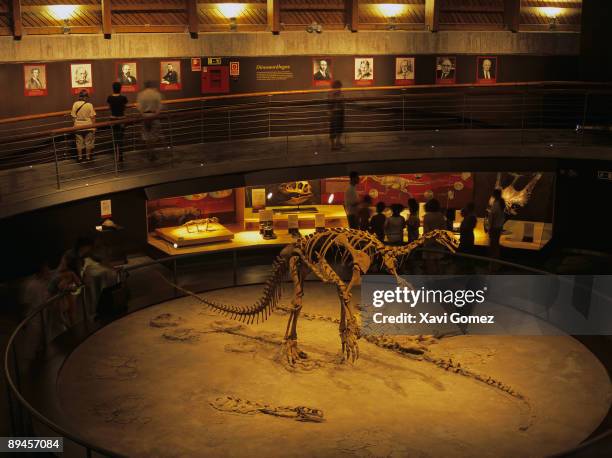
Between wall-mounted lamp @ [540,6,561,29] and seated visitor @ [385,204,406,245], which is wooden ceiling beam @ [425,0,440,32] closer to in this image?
wall-mounted lamp @ [540,6,561,29]

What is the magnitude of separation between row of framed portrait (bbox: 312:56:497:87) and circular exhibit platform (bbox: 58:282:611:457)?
641 cm

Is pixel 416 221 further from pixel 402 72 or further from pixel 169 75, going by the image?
pixel 169 75

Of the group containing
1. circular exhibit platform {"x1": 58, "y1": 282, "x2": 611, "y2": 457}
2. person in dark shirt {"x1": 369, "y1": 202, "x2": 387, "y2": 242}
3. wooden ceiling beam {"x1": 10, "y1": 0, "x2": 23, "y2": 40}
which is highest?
wooden ceiling beam {"x1": 10, "y1": 0, "x2": 23, "y2": 40}

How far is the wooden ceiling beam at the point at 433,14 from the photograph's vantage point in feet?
58.5

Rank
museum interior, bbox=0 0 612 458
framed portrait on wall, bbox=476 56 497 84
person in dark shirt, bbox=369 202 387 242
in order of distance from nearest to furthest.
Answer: museum interior, bbox=0 0 612 458, person in dark shirt, bbox=369 202 387 242, framed portrait on wall, bbox=476 56 497 84

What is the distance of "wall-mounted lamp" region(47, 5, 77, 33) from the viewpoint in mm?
15859

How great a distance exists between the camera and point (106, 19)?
16.0 meters

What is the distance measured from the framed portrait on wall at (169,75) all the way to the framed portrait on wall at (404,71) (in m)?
4.62

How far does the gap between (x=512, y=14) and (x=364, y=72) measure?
11.3 ft

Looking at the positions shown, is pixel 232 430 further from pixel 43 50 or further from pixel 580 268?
pixel 43 50

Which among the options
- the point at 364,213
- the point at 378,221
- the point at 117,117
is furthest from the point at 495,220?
the point at 117,117

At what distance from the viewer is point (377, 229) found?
48.8ft

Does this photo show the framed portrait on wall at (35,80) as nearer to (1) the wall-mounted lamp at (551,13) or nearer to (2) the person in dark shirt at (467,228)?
(2) the person in dark shirt at (467,228)

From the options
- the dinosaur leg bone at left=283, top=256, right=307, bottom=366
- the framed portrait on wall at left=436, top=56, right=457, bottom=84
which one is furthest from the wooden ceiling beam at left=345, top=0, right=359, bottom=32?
the dinosaur leg bone at left=283, top=256, right=307, bottom=366
